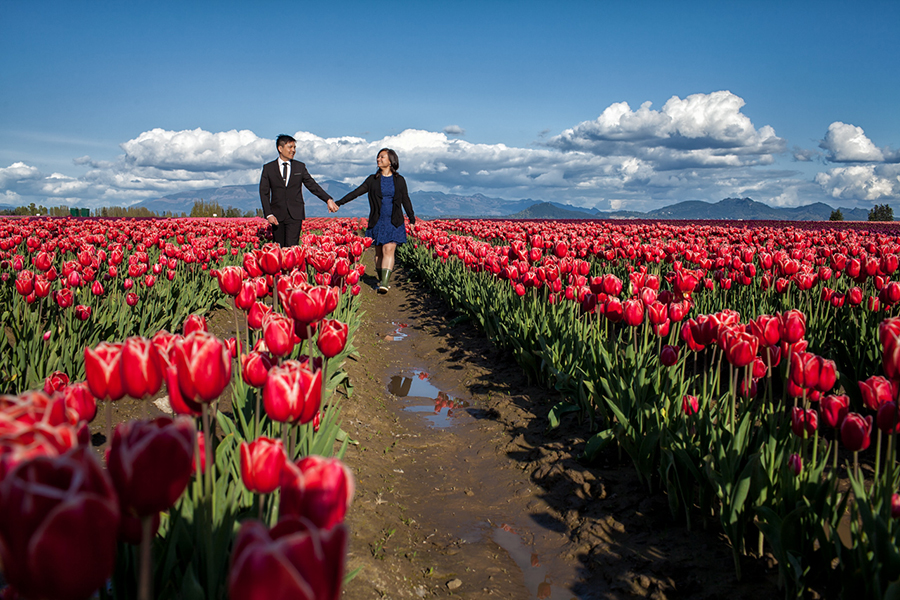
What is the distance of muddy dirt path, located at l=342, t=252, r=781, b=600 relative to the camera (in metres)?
2.95

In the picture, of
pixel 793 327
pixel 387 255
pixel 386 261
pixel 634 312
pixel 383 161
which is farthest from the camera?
pixel 386 261

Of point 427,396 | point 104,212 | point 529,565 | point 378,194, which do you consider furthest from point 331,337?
point 104,212

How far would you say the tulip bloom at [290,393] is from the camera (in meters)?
1.83

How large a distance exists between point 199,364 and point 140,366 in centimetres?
17

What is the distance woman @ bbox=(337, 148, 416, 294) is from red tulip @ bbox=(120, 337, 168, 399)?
31.2ft

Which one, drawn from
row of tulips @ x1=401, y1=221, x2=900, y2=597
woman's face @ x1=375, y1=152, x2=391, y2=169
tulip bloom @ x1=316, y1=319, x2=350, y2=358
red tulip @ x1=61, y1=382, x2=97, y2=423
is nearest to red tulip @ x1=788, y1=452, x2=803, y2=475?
row of tulips @ x1=401, y1=221, x2=900, y2=597

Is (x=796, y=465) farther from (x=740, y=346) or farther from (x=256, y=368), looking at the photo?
(x=256, y=368)

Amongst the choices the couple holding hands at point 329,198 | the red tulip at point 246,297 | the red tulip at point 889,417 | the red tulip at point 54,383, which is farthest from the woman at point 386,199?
the red tulip at point 889,417

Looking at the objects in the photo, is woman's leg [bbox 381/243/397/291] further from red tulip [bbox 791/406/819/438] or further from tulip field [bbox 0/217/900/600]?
red tulip [bbox 791/406/819/438]

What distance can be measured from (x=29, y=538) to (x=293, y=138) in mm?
8981

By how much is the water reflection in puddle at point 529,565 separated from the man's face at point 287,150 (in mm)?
7305

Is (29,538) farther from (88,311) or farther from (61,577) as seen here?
(88,311)

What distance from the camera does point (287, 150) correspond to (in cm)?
909

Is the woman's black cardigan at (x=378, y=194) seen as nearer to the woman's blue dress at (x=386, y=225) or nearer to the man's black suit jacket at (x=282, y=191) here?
the woman's blue dress at (x=386, y=225)
